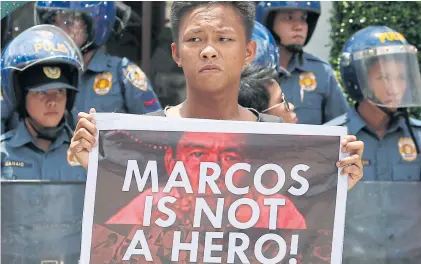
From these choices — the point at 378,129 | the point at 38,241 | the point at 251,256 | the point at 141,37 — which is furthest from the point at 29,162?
the point at 141,37

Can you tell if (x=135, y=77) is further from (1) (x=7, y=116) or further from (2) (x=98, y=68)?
(1) (x=7, y=116)

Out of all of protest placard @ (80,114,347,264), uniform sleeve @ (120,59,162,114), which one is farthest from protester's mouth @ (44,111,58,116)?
protest placard @ (80,114,347,264)

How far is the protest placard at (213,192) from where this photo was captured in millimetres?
3025

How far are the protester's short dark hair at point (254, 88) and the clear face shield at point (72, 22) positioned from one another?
1553 millimetres

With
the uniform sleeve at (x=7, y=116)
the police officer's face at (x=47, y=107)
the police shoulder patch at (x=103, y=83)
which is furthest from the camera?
the police shoulder patch at (x=103, y=83)

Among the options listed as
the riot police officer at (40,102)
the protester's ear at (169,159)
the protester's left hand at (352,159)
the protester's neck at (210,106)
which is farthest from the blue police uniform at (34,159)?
the protester's left hand at (352,159)

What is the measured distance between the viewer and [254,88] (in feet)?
14.6

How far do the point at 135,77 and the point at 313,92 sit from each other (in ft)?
3.60

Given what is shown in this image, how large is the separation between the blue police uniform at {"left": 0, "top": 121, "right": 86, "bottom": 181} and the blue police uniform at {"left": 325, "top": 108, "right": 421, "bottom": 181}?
1486 millimetres

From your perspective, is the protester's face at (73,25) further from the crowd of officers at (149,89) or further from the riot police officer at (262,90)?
the riot police officer at (262,90)

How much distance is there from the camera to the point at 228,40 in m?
3.13

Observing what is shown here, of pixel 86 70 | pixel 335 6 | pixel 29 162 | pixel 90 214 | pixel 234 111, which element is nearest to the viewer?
pixel 90 214

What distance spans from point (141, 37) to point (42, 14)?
9.20 feet

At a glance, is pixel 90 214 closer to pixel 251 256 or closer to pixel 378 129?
pixel 251 256
